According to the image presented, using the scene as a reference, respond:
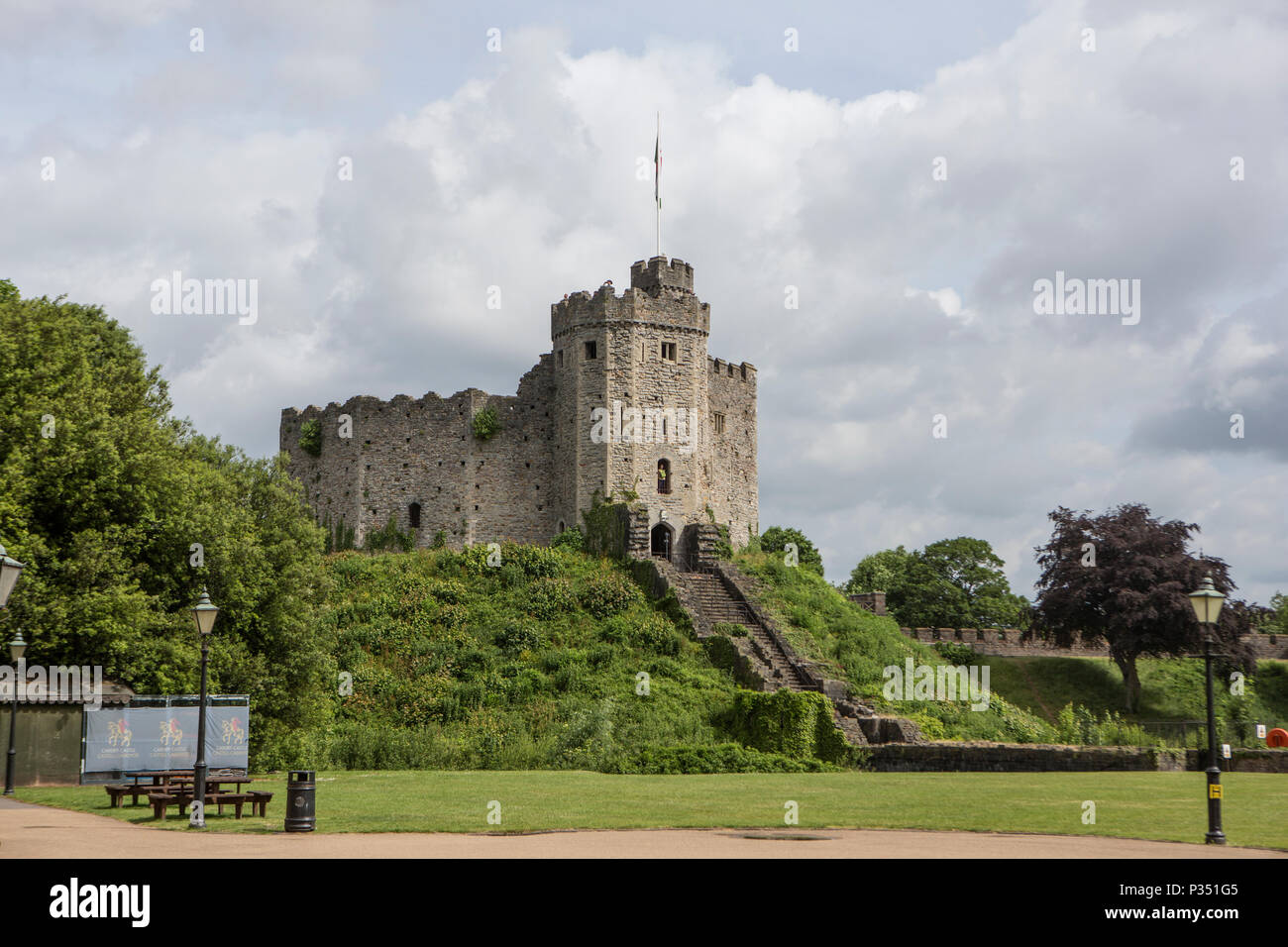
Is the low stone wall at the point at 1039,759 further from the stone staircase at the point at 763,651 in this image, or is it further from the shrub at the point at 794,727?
the stone staircase at the point at 763,651

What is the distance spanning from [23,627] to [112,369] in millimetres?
9693

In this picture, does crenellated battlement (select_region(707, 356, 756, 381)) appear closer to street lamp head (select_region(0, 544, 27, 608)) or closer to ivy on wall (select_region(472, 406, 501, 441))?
ivy on wall (select_region(472, 406, 501, 441))

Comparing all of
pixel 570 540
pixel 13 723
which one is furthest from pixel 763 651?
pixel 13 723

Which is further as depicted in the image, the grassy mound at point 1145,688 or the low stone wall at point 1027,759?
the grassy mound at point 1145,688

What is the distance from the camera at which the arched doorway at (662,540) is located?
49625mm

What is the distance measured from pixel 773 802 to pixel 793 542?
175 feet

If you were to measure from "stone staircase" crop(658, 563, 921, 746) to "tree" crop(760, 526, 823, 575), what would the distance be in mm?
23003

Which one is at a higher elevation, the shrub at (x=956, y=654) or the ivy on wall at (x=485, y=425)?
the ivy on wall at (x=485, y=425)

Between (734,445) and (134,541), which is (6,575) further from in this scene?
(734,445)

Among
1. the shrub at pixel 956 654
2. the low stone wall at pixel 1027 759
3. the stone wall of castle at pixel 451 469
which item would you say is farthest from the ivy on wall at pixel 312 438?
the low stone wall at pixel 1027 759

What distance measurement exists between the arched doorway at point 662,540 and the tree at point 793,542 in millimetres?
18341

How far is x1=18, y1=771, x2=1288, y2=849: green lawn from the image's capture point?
16734 mm

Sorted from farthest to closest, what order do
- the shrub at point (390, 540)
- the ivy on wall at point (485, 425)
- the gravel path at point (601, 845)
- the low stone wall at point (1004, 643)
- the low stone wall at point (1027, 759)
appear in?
the low stone wall at point (1004, 643) → the ivy on wall at point (485, 425) → the shrub at point (390, 540) → the low stone wall at point (1027, 759) → the gravel path at point (601, 845)
